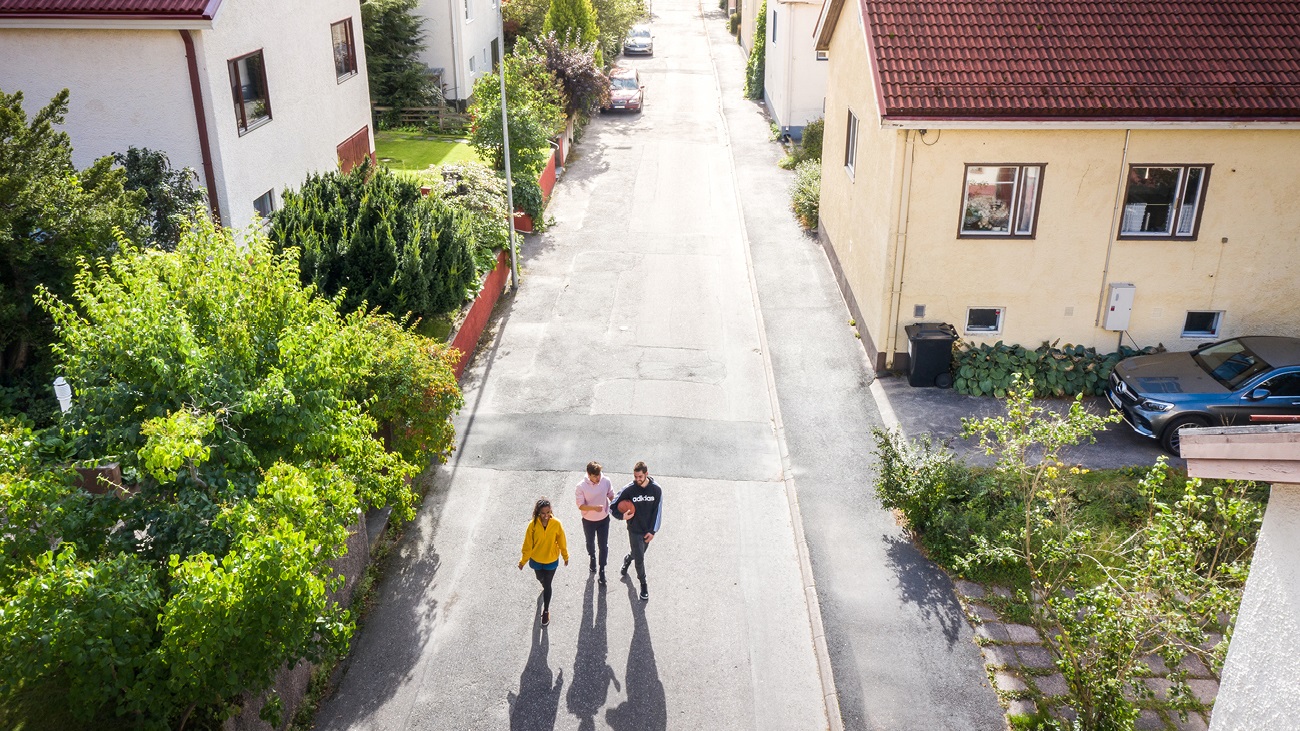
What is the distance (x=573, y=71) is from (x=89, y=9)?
20540mm

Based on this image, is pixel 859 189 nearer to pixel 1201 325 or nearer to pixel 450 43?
pixel 1201 325

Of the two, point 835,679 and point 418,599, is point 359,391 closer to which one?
point 418,599

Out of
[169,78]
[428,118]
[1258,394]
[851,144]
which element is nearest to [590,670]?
[1258,394]

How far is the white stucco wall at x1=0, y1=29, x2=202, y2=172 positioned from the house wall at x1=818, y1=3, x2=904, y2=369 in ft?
37.9

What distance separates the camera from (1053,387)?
16406mm

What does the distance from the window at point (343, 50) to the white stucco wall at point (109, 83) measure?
21.5ft

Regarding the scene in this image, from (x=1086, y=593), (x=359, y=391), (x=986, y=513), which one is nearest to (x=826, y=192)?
(x=986, y=513)

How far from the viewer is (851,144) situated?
20125 mm

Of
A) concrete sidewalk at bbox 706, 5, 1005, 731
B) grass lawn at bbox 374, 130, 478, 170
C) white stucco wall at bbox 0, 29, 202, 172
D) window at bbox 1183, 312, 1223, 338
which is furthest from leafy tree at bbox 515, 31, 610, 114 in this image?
window at bbox 1183, 312, 1223, 338

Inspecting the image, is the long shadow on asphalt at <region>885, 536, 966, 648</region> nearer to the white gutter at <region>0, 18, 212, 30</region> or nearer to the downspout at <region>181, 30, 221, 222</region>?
the downspout at <region>181, 30, 221, 222</region>

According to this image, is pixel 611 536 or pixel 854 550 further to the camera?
pixel 611 536

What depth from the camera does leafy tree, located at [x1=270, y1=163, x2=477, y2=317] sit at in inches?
615

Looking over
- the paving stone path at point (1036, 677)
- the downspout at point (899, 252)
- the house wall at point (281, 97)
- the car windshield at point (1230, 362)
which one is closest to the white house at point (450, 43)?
the house wall at point (281, 97)

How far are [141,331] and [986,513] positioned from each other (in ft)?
32.0
